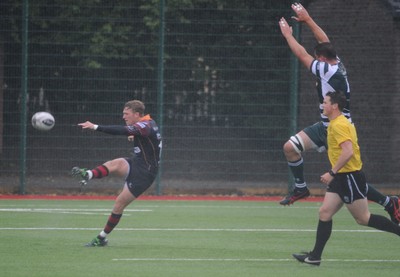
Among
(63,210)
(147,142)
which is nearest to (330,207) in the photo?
(147,142)

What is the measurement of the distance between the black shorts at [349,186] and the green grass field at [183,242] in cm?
85

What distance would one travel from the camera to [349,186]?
11.1m

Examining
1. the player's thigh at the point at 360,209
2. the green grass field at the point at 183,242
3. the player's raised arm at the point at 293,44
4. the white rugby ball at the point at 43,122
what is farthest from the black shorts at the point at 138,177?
the player's thigh at the point at 360,209

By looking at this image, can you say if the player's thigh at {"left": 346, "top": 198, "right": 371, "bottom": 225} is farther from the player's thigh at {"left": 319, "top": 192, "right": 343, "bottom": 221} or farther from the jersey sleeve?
the jersey sleeve

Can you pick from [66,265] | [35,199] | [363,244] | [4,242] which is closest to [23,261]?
[66,265]

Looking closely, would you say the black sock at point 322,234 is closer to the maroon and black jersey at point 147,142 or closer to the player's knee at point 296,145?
the player's knee at point 296,145

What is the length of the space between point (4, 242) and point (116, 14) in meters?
9.43

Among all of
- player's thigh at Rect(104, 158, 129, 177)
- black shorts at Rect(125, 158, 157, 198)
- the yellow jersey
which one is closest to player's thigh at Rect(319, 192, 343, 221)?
the yellow jersey

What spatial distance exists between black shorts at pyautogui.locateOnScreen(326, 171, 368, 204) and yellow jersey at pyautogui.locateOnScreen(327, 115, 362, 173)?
0.25 feet

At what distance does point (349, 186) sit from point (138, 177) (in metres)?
3.46

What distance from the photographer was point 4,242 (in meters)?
13.2

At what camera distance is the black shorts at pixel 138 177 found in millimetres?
13371

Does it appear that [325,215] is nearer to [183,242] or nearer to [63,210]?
[183,242]

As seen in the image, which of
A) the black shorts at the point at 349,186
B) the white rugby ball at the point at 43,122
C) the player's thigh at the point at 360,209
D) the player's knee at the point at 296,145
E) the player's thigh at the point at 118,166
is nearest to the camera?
the black shorts at the point at 349,186
